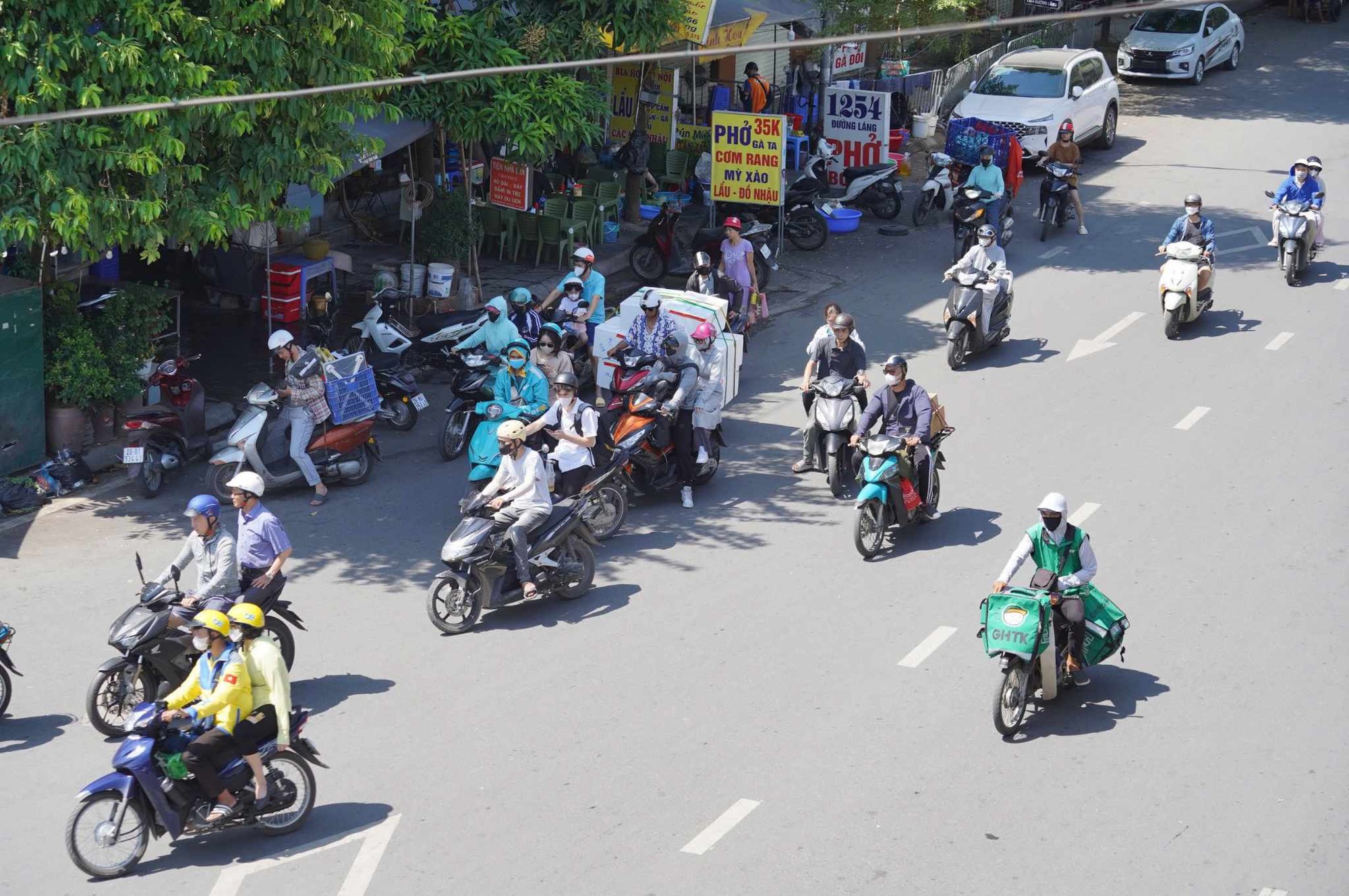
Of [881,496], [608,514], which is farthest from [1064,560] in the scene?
[608,514]

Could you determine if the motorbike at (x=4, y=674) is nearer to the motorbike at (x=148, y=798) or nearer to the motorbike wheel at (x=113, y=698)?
the motorbike wheel at (x=113, y=698)

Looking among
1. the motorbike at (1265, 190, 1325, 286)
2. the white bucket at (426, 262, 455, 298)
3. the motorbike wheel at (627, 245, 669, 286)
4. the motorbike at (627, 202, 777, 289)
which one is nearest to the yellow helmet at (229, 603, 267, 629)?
the white bucket at (426, 262, 455, 298)

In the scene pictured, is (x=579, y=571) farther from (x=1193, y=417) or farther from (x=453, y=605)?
(x=1193, y=417)

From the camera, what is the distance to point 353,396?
1477 centimetres

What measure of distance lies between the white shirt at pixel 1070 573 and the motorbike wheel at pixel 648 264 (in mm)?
10869

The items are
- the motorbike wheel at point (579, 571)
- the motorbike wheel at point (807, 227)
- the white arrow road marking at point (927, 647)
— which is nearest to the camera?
the white arrow road marking at point (927, 647)

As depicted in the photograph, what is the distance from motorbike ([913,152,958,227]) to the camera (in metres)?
23.3

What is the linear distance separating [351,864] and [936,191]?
55.2 feet

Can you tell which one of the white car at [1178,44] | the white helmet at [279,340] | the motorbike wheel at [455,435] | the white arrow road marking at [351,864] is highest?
the white car at [1178,44]

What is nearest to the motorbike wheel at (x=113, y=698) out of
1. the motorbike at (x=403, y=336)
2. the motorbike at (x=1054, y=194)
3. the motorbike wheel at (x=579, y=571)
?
the motorbike wheel at (x=579, y=571)

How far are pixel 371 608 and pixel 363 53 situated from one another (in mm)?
5499

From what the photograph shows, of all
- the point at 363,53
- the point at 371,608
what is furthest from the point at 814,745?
the point at 363,53

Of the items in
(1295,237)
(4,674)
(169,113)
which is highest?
(169,113)

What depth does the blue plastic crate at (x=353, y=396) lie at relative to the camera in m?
14.6
